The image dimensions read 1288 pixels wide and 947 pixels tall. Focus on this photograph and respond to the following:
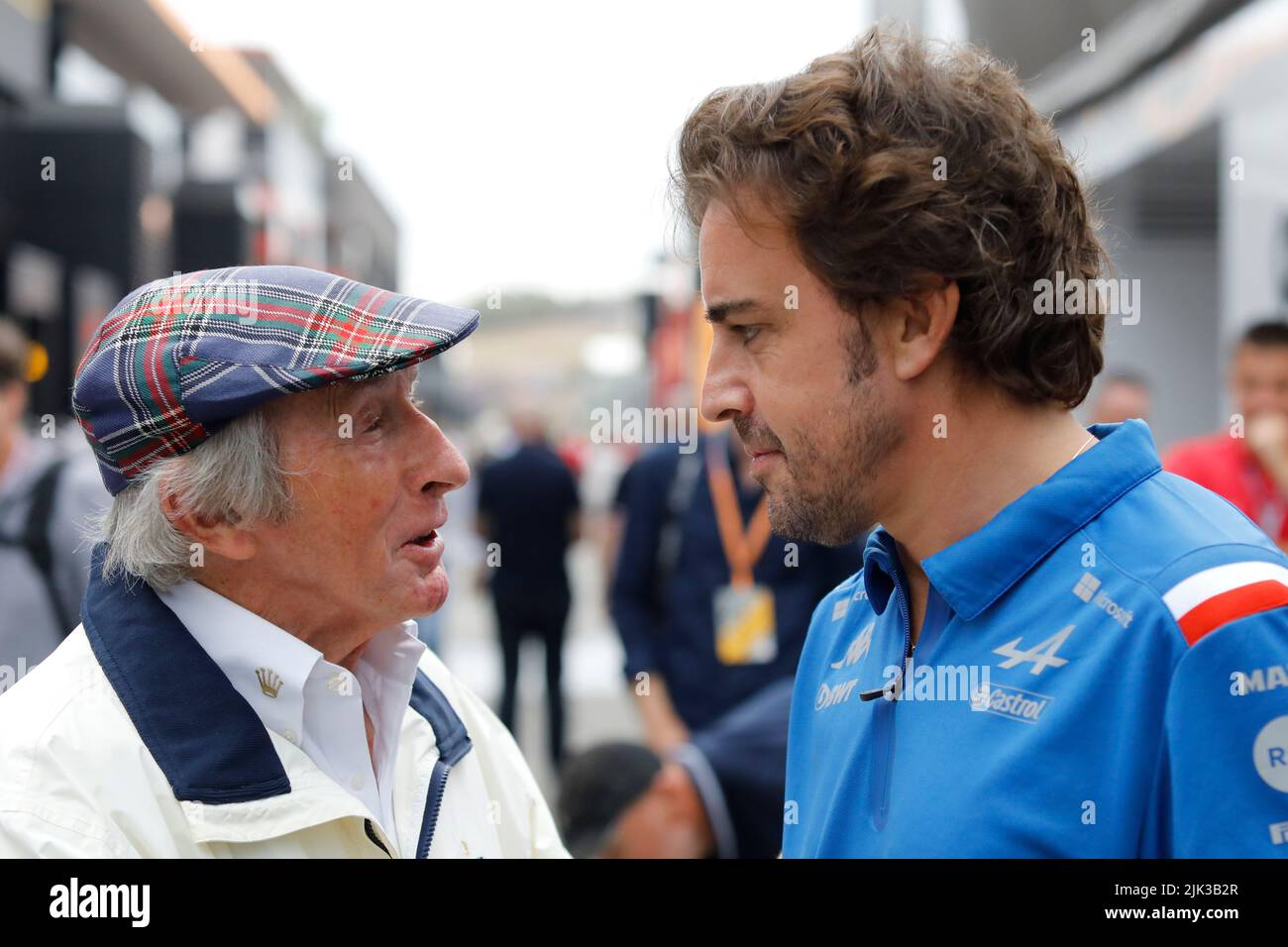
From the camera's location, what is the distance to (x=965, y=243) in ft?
5.26

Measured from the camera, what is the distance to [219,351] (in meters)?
1.66

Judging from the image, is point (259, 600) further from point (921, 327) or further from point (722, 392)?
point (921, 327)

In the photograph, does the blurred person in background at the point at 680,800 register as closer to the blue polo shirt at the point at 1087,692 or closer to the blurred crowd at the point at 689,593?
the blurred crowd at the point at 689,593

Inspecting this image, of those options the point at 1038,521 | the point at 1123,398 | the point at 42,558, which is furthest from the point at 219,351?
the point at 1123,398

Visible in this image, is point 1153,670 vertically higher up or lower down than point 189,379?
lower down

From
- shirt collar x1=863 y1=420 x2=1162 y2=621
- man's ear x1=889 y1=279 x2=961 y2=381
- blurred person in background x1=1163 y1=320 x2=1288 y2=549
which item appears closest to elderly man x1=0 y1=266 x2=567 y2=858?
man's ear x1=889 y1=279 x2=961 y2=381

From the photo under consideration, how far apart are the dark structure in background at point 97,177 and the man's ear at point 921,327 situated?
4911mm

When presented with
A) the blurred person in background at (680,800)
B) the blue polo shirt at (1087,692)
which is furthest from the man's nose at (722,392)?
the blurred person in background at (680,800)

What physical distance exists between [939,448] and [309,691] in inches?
37.0
